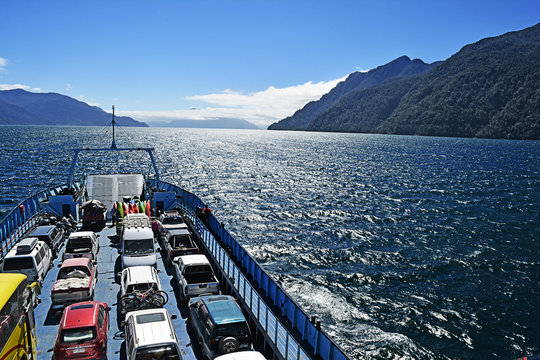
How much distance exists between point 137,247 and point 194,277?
13.2 ft

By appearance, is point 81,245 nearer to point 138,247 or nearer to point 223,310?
point 138,247

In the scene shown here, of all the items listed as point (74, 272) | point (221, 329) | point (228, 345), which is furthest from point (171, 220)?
point (228, 345)

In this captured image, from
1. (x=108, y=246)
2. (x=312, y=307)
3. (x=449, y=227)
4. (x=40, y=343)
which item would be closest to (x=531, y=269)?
(x=449, y=227)

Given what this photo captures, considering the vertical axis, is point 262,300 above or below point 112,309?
above

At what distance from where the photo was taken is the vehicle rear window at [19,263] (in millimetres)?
15195

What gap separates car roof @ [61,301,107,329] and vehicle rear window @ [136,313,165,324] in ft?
4.13

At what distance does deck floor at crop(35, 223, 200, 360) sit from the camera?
11930mm

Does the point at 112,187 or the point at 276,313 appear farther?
the point at 112,187

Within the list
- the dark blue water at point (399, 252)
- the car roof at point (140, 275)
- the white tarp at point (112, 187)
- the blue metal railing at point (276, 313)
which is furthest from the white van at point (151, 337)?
the white tarp at point (112, 187)

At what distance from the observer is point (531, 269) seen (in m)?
31.2

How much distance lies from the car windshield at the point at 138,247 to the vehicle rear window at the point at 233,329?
26.6 ft

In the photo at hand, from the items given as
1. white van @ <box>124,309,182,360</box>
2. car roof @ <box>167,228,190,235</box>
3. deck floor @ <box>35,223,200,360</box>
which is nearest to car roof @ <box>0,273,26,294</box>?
white van @ <box>124,309,182,360</box>

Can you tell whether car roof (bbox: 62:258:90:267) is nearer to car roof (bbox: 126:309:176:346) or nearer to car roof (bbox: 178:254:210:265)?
car roof (bbox: 178:254:210:265)

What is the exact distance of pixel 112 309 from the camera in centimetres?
1434
